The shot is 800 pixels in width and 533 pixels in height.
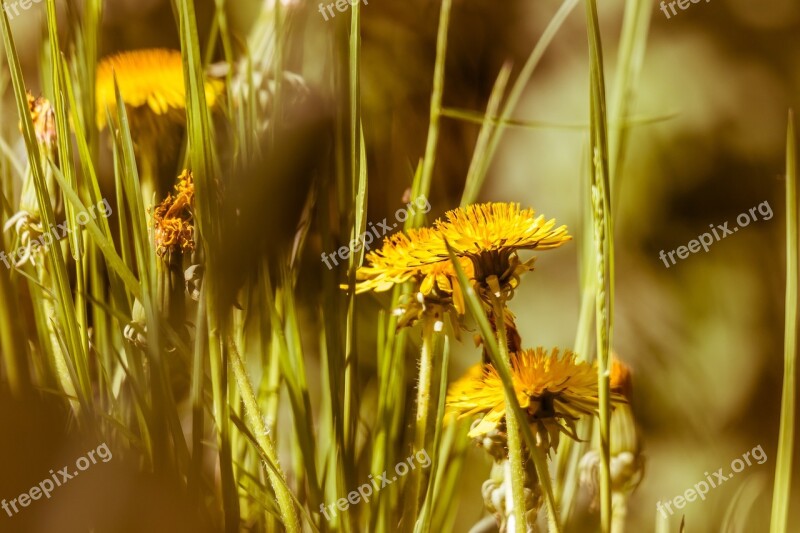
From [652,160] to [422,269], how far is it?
7.3 inches

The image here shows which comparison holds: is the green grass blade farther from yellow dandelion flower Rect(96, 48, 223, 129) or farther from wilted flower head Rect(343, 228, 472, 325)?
yellow dandelion flower Rect(96, 48, 223, 129)

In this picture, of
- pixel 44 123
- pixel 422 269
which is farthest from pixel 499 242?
pixel 44 123

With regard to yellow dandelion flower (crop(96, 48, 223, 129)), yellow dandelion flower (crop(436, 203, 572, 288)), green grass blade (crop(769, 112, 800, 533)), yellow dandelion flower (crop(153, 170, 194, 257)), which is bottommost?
green grass blade (crop(769, 112, 800, 533))

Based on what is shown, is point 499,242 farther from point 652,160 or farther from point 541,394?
point 652,160

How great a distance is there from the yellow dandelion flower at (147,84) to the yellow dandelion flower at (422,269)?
0.14 metres

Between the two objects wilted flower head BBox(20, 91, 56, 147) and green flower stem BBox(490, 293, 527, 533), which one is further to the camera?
wilted flower head BBox(20, 91, 56, 147)

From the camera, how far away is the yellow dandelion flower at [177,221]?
351 mm

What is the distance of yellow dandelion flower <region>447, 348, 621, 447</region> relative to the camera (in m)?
0.28

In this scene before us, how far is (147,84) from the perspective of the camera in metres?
0.38

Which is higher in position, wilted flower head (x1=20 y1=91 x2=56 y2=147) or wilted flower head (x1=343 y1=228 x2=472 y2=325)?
wilted flower head (x1=20 y1=91 x2=56 y2=147)

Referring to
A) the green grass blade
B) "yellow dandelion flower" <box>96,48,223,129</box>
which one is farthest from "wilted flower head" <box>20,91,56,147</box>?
the green grass blade

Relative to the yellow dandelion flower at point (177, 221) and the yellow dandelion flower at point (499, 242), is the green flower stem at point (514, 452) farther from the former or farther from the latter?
the yellow dandelion flower at point (177, 221)

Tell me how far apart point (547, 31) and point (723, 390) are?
9.0 inches

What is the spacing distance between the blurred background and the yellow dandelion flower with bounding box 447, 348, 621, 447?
0.08 meters
